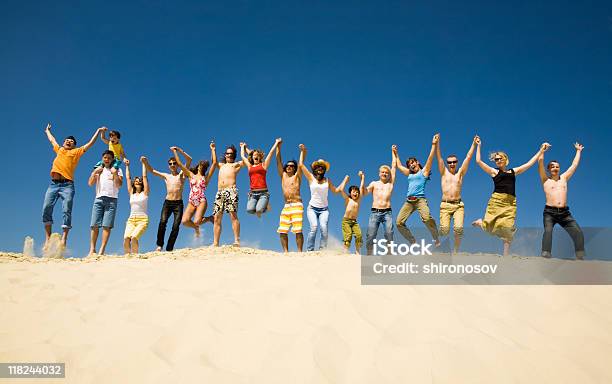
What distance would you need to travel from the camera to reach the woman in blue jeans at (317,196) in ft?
31.3

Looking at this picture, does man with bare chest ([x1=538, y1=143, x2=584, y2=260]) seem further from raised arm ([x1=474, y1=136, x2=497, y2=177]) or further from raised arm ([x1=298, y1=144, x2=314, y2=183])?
raised arm ([x1=298, y1=144, x2=314, y2=183])

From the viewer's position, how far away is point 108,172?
9.89 m

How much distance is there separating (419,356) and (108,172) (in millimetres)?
8140

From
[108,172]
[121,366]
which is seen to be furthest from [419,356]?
[108,172]

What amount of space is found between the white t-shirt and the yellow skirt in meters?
7.83

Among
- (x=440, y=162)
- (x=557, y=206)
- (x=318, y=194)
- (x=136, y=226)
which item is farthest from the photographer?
(x=136, y=226)

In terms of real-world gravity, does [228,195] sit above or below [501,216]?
above

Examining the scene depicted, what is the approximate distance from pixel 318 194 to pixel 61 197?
5.42 metres

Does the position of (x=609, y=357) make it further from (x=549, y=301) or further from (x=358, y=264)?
(x=358, y=264)

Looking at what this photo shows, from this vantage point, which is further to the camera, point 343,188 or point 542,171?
point 343,188

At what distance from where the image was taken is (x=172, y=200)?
1018 centimetres

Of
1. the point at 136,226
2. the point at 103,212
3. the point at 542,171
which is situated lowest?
Result: the point at 136,226

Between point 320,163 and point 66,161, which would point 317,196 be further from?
point 66,161

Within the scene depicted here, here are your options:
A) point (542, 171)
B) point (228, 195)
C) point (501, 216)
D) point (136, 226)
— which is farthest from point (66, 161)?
point (542, 171)
